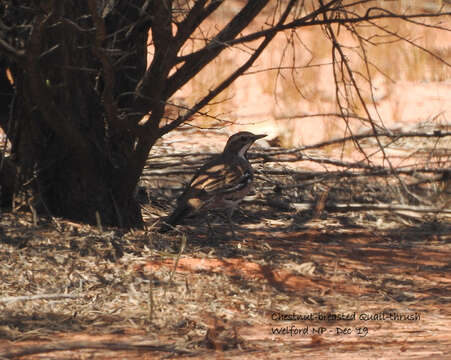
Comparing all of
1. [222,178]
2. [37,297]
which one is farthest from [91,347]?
[222,178]

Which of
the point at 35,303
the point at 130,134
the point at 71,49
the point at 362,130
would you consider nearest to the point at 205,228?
the point at 130,134

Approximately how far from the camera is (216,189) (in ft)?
24.5

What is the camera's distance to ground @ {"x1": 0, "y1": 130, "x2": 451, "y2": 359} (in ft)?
14.7

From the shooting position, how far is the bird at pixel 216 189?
721 cm

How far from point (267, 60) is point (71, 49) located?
25.8ft

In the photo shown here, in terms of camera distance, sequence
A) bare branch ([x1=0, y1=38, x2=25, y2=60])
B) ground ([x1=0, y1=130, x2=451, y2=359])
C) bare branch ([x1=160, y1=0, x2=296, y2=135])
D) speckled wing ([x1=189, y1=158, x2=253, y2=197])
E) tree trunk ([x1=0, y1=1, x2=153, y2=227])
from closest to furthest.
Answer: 1. ground ([x1=0, y1=130, x2=451, y2=359])
2. bare branch ([x1=0, y1=38, x2=25, y2=60])
3. tree trunk ([x1=0, y1=1, x2=153, y2=227])
4. bare branch ([x1=160, y1=0, x2=296, y2=135])
5. speckled wing ([x1=189, y1=158, x2=253, y2=197])

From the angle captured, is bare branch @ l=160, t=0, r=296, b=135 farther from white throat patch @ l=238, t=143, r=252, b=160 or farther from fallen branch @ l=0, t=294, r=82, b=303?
fallen branch @ l=0, t=294, r=82, b=303

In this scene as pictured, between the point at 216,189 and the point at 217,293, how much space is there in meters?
2.08

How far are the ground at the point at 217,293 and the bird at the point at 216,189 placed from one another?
0.21 meters

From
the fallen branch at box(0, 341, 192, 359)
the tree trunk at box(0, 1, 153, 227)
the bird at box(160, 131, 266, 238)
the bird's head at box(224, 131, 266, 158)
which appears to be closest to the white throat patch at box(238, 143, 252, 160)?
the bird's head at box(224, 131, 266, 158)

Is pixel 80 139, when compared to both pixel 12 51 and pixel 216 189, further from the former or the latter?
pixel 216 189

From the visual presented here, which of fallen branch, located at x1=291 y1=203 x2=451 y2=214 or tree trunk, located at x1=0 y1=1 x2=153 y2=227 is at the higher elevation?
tree trunk, located at x1=0 y1=1 x2=153 y2=227

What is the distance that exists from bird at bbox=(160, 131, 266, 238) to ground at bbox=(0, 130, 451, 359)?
208 millimetres

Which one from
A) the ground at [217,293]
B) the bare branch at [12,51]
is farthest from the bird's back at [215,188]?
the bare branch at [12,51]
